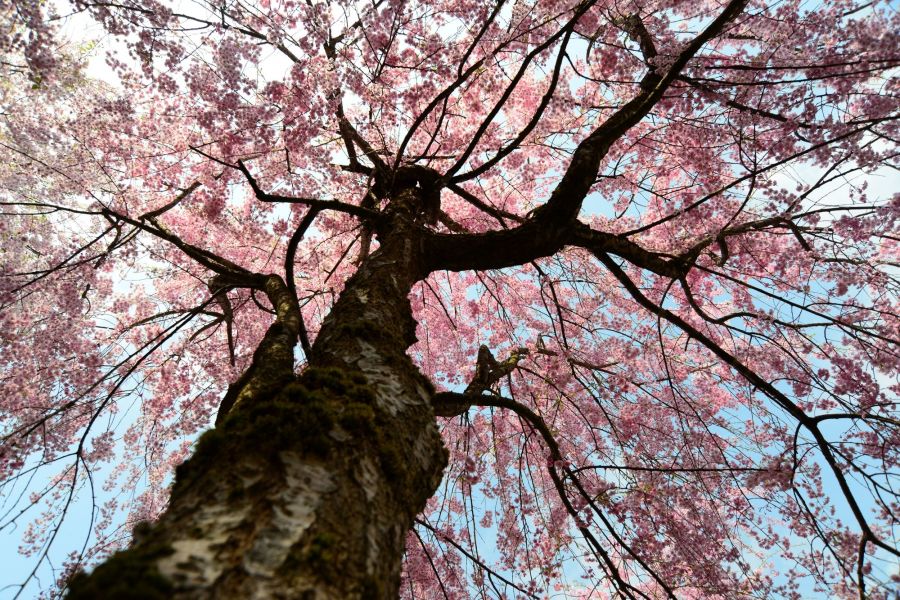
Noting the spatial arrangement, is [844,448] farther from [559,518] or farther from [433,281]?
[433,281]

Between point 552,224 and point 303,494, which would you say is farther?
point 552,224

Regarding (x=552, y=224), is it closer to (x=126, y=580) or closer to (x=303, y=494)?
(x=303, y=494)

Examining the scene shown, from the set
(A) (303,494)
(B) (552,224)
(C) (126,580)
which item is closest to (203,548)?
(C) (126,580)

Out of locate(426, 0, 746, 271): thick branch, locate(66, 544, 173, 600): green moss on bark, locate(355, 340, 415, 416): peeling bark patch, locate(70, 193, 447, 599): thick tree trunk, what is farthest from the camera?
locate(426, 0, 746, 271): thick branch

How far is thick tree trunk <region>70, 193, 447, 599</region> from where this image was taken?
86 centimetres

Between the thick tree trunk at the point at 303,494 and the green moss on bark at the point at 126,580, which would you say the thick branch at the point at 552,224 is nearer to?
the thick tree trunk at the point at 303,494

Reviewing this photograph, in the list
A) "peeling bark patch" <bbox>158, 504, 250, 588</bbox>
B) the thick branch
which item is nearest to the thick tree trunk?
"peeling bark patch" <bbox>158, 504, 250, 588</bbox>

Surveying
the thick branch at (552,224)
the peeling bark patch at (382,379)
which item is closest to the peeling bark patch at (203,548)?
the peeling bark patch at (382,379)

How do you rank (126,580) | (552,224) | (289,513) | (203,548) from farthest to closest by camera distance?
1. (552,224)
2. (289,513)
3. (203,548)
4. (126,580)

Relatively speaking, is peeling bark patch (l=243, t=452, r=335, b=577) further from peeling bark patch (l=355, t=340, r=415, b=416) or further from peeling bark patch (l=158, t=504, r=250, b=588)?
peeling bark patch (l=355, t=340, r=415, b=416)

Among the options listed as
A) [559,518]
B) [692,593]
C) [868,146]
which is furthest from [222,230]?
[692,593]

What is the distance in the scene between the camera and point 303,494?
113 centimetres

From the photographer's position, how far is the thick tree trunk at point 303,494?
2.81 ft

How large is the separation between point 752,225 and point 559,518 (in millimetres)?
5304
